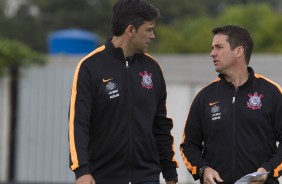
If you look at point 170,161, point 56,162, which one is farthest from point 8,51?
point 170,161

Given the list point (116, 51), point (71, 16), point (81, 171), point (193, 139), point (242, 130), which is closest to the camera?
point (81, 171)

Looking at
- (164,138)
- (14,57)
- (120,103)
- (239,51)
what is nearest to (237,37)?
(239,51)

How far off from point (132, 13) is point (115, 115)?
743 mm

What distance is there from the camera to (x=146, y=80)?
639cm

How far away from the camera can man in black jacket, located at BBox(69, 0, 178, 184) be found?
244 inches

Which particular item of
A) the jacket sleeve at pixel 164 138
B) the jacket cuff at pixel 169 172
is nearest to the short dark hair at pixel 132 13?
the jacket sleeve at pixel 164 138

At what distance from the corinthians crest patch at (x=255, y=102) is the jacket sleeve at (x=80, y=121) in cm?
126

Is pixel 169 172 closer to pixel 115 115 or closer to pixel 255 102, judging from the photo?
pixel 115 115

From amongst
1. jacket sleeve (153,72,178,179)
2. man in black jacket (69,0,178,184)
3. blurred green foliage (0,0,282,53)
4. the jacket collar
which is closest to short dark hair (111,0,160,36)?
man in black jacket (69,0,178,184)

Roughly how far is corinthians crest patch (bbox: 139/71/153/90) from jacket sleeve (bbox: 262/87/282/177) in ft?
3.16

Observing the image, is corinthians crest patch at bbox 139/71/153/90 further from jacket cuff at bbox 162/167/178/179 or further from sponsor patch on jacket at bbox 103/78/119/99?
jacket cuff at bbox 162/167/178/179

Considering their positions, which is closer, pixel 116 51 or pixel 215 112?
pixel 116 51

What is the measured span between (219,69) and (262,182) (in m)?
0.91

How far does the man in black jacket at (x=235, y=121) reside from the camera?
6523mm
